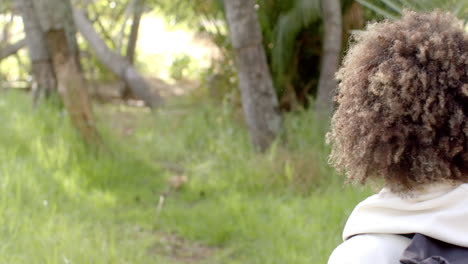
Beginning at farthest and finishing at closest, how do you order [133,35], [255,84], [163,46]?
[163,46] < [133,35] < [255,84]

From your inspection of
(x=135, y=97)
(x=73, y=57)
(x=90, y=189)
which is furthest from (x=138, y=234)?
(x=135, y=97)

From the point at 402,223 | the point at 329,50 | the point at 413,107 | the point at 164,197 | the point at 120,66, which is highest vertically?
the point at 413,107

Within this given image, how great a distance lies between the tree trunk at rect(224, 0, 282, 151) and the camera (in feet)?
20.2

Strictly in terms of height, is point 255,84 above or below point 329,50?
below

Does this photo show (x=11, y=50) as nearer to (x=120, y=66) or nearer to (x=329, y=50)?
(x=120, y=66)

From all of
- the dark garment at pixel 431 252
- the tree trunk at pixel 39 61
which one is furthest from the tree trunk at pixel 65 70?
the dark garment at pixel 431 252

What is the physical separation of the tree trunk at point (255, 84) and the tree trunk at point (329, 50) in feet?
1.70

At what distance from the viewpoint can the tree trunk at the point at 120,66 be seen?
32.3ft

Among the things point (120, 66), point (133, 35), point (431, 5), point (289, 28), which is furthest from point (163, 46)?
point (431, 5)

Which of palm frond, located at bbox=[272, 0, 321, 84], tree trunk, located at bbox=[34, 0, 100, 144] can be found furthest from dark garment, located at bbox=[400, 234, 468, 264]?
palm frond, located at bbox=[272, 0, 321, 84]

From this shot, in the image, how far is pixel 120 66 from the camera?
1030 centimetres

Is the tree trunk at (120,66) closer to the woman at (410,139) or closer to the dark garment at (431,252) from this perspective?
the woman at (410,139)

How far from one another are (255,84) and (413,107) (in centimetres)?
472

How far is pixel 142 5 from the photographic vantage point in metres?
10.4
